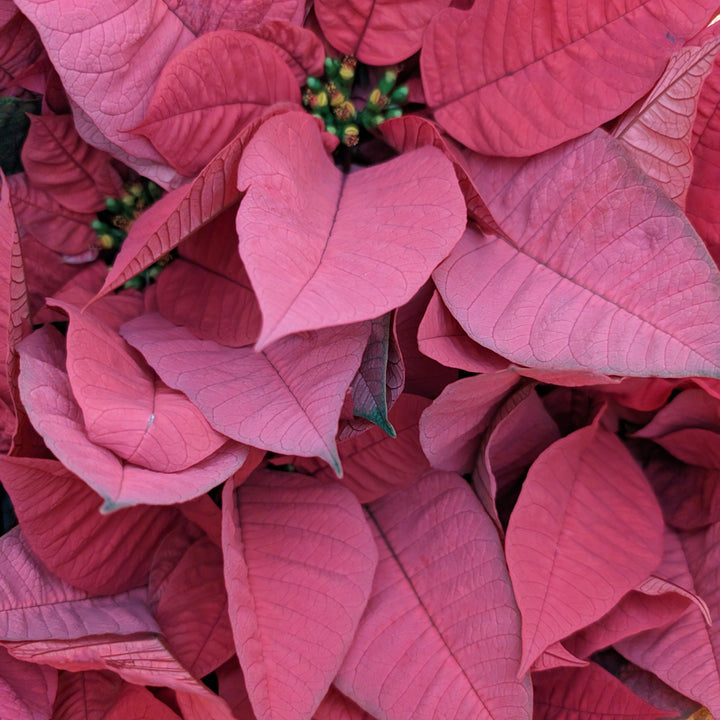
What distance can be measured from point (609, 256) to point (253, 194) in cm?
16

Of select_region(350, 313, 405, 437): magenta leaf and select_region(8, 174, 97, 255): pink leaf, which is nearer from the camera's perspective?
select_region(350, 313, 405, 437): magenta leaf

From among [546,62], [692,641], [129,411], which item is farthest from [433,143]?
[692,641]

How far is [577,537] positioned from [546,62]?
9.2 inches

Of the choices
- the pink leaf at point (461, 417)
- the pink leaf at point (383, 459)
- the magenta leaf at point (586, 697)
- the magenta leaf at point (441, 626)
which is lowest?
the magenta leaf at point (586, 697)

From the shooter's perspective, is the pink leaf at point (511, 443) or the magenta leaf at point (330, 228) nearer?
the magenta leaf at point (330, 228)

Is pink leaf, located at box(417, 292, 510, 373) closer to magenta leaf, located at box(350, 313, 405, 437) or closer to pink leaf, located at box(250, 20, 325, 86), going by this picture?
magenta leaf, located at box(350, 313, 405, 437)

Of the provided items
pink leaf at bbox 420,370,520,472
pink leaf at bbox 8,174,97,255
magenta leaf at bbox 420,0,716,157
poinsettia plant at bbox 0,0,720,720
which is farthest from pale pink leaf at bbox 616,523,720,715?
pink leaf at bbox 8,174,97,255

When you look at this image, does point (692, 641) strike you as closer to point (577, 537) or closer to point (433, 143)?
point (577, 537)

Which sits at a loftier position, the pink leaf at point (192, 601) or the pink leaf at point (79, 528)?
the pink leaf at point (79, 528)

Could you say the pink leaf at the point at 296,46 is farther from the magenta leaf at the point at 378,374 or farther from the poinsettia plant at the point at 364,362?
the magenta leaf at the point at 378,374

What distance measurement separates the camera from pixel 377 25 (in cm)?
42

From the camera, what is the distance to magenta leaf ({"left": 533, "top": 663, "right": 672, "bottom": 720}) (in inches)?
16.4

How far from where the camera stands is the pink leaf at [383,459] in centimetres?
42

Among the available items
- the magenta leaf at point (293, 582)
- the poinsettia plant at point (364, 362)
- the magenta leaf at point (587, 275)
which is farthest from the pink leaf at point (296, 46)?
the magenta leaf at point (293, 582)
